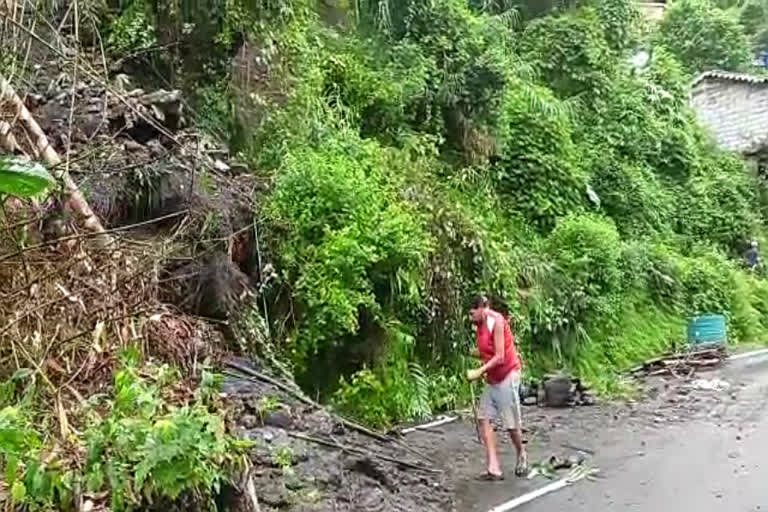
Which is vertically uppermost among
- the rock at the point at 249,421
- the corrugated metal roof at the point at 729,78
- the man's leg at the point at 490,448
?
the corrugated metal roof at the point at 729,78

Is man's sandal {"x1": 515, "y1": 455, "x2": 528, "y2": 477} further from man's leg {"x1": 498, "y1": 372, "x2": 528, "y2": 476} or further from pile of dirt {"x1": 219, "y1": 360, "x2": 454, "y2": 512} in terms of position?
pile of dirt {"x1": 219, "y1": 360, "x2": 454, "y2": 512}

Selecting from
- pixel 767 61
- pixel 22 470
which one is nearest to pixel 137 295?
pixel 22 470

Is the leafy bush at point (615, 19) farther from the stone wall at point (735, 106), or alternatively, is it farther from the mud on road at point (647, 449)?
the mud on road at point (647, 449)

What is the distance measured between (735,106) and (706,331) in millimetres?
12023

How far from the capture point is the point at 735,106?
27375 mm

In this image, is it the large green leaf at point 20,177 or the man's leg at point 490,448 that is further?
the man's leg at point 490,448

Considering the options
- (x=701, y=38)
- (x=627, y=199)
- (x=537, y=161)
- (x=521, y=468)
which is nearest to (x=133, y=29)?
(x=521, y=468)

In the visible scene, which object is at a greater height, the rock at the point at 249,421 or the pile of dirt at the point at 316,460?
the rock at the point at 249,421

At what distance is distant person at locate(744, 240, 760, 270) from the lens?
22.4 m

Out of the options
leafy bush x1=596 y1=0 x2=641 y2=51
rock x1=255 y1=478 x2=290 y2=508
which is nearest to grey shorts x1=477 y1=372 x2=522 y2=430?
rock x1=255 y1=478 x2=290 y2=508

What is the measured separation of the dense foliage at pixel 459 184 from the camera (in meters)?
10.8

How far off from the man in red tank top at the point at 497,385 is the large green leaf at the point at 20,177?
198 inches

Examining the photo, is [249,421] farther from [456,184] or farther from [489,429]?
[456,184]

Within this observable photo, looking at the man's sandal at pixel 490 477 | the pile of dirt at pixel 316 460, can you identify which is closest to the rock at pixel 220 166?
the pile of dirt at pixel 316 460
